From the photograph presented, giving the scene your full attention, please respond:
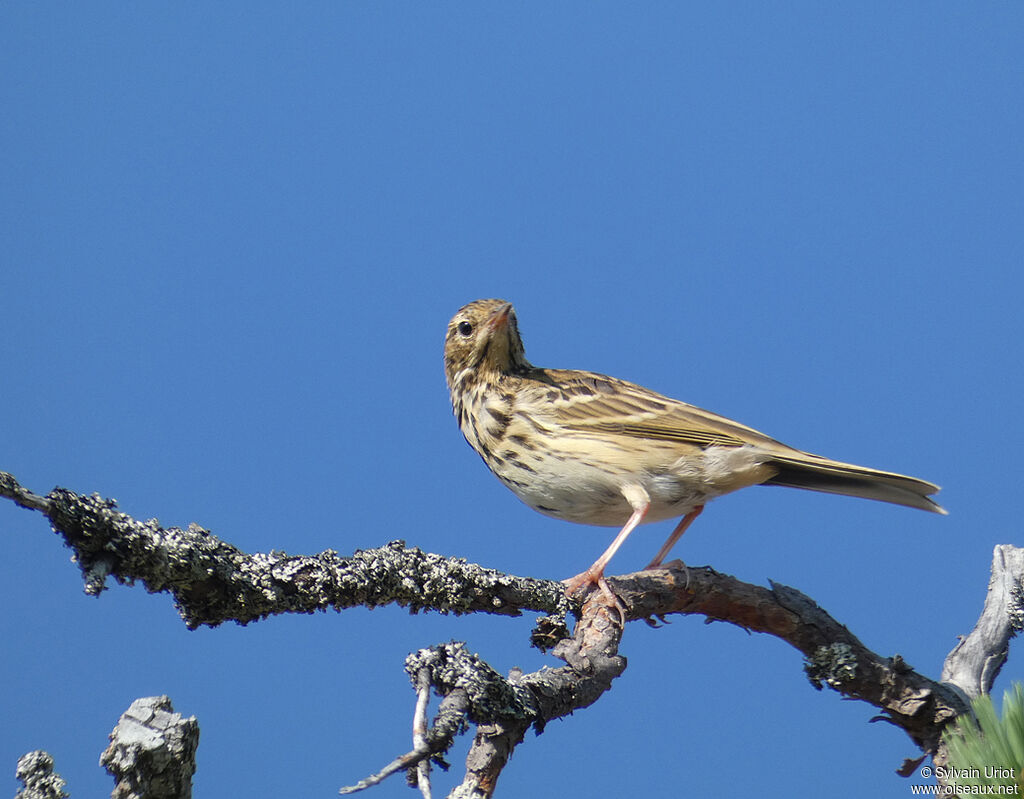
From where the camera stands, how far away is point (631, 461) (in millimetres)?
4082

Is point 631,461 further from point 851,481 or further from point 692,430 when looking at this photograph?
point 851,481

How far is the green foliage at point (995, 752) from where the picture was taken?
1819 millimetres

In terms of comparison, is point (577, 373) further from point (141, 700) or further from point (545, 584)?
point (141, 700)

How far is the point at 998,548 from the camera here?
3.76 m

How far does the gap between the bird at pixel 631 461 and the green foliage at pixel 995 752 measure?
A: 1.87 metres

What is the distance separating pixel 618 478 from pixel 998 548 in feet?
4.71

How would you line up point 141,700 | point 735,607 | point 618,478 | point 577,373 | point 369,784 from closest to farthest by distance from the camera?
point 369,784, point 141,700, point 735,607, point 618,478, point 577,373

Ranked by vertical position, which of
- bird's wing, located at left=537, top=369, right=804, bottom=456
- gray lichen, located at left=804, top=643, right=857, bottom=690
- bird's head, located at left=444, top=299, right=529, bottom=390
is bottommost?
gray lichen, located at left=804, top=643, right=857, bottom=690

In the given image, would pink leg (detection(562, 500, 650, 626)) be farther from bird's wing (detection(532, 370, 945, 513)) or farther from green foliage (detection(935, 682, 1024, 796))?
green foliage (detection(935, 682, 1024, 796))

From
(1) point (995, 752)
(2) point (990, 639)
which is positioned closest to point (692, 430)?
(2) point (990, 639)

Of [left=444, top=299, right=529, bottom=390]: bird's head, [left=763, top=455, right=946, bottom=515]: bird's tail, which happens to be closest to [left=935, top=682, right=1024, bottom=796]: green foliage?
[left=763, top=455, right=946, bottom=515]: bird's tail

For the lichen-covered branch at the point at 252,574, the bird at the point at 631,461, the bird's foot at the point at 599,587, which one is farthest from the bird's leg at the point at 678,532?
the lichen-covered branch at the point at 252,574

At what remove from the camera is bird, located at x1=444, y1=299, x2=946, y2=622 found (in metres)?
4.05

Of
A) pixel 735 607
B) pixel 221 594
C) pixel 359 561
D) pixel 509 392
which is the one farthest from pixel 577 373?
pixel 221 594
